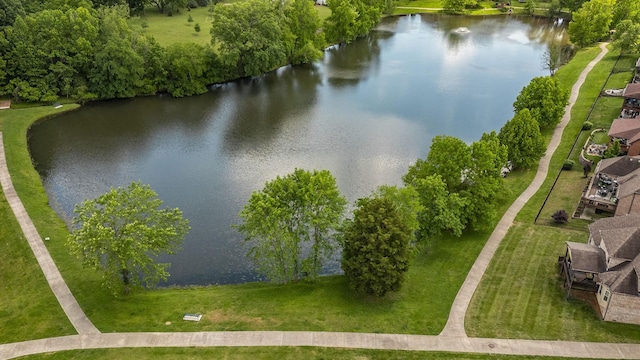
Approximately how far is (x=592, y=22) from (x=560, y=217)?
74.6 meters

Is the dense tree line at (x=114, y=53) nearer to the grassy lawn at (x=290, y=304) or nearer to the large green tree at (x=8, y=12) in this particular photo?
the large green tree at (x=8, y=12)

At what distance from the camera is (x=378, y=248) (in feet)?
123

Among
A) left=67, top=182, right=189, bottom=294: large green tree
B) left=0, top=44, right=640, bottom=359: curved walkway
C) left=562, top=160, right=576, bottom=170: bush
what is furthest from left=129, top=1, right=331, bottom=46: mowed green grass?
left=562, top=160, right=576, bottom=170: bush

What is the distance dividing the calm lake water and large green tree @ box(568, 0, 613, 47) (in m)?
10.4

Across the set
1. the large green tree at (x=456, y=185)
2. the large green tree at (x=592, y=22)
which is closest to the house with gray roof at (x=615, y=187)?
the large green tree at (x=456, y=185)

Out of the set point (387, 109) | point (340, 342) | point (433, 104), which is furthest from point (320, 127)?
point (340, 342)

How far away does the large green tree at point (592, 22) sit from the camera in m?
105

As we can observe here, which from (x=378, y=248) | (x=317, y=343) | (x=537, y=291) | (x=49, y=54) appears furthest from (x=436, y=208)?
(x=49, y=54)

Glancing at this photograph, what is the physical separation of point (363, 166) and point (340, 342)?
29.6 metres

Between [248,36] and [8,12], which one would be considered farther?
[248,36]

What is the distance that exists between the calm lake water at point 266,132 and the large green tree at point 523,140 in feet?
36.5

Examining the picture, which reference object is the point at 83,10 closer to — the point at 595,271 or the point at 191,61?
the point at 191,61

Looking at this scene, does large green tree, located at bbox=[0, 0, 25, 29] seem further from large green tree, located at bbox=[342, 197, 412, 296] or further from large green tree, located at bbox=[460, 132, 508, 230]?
large green tree, located at bbox=[460, 132, 508, 230]

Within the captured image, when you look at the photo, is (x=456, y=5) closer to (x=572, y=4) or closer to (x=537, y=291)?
(x=572, y=4)
